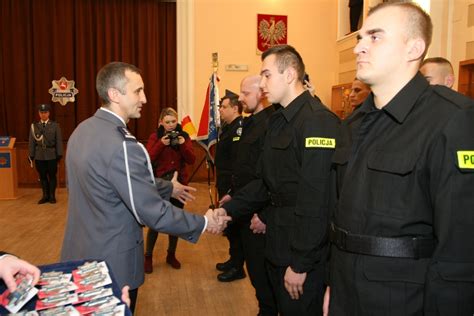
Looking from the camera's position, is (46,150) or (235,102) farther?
(46,150)

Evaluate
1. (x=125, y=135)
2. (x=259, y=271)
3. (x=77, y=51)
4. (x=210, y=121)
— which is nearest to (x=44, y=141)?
(x=77, y=51)

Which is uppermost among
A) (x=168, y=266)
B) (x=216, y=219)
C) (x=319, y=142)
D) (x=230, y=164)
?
(x=319, y=142)

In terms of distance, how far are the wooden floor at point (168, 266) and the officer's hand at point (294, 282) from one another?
1.35 m

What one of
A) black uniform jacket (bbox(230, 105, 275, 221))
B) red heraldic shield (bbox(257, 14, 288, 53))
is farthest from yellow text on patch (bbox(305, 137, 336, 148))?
red heraldic shield (bbox(257, 14, 288, 53))

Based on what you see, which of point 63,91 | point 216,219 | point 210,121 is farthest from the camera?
point 63,91

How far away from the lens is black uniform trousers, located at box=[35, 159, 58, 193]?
730 centimetres

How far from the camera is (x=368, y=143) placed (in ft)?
4.72

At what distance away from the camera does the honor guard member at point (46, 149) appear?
23.6 feet

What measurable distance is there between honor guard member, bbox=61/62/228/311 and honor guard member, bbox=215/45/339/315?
457mm

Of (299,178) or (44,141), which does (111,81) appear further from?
(44,141)

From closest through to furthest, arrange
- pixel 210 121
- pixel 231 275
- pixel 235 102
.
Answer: pixel 231 275, pixel 235 102, pixel 210 121

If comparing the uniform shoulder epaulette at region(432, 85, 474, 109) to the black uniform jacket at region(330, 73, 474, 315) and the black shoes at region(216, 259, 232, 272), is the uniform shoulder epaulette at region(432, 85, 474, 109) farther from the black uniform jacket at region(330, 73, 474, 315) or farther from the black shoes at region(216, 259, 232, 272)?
the black shoes at region(216, 259, 232, 272)

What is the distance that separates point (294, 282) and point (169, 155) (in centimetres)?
255

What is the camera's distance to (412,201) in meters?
1.28
